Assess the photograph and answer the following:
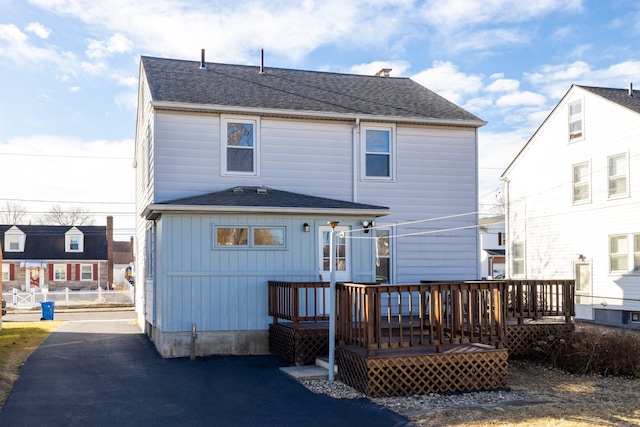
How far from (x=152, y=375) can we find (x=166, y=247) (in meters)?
2.94

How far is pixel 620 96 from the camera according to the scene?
869 inches

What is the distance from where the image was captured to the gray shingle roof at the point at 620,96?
20.8 m

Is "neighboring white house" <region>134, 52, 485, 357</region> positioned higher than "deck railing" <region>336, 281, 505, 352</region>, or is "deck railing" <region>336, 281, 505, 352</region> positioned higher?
"neighboring white house" <region>134, 52, 485, 357</region>

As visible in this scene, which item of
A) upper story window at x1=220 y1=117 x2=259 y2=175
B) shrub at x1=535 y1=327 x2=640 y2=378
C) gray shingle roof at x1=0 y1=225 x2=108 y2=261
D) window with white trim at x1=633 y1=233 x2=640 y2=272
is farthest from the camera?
gray shingle roof at x1=0 y1=225 x2=108 y2=261

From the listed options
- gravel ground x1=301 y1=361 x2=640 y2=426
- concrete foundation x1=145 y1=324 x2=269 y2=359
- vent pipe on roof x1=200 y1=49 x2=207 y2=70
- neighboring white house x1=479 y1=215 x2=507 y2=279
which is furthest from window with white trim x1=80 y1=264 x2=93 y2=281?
gravel ground x1=301 y1=361 x2=640 y2=426

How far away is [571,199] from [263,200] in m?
13.5

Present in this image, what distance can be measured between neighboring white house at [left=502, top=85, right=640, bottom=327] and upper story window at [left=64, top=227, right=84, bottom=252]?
109 feet

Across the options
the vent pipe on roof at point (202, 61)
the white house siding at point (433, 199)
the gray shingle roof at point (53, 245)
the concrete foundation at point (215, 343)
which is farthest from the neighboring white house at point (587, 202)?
the gray shingle roof at point (53, 245)

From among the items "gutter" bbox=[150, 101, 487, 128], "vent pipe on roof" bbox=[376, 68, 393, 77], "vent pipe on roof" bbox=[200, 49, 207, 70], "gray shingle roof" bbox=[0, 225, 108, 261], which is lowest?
"gray shingle roof" bbox=[0, 225, 108, 261]

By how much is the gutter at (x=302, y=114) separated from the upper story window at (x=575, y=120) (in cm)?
769

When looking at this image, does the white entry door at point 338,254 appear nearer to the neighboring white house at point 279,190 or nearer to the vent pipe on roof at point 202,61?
the neighboring white house at point 279,190

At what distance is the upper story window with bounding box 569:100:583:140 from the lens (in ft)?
74.2

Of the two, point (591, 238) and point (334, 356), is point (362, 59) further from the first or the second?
point (334, 356)

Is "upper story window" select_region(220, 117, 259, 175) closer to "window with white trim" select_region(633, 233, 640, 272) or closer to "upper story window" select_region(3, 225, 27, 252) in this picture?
"window with white trim" select_region(633, 233, 640, 272)
